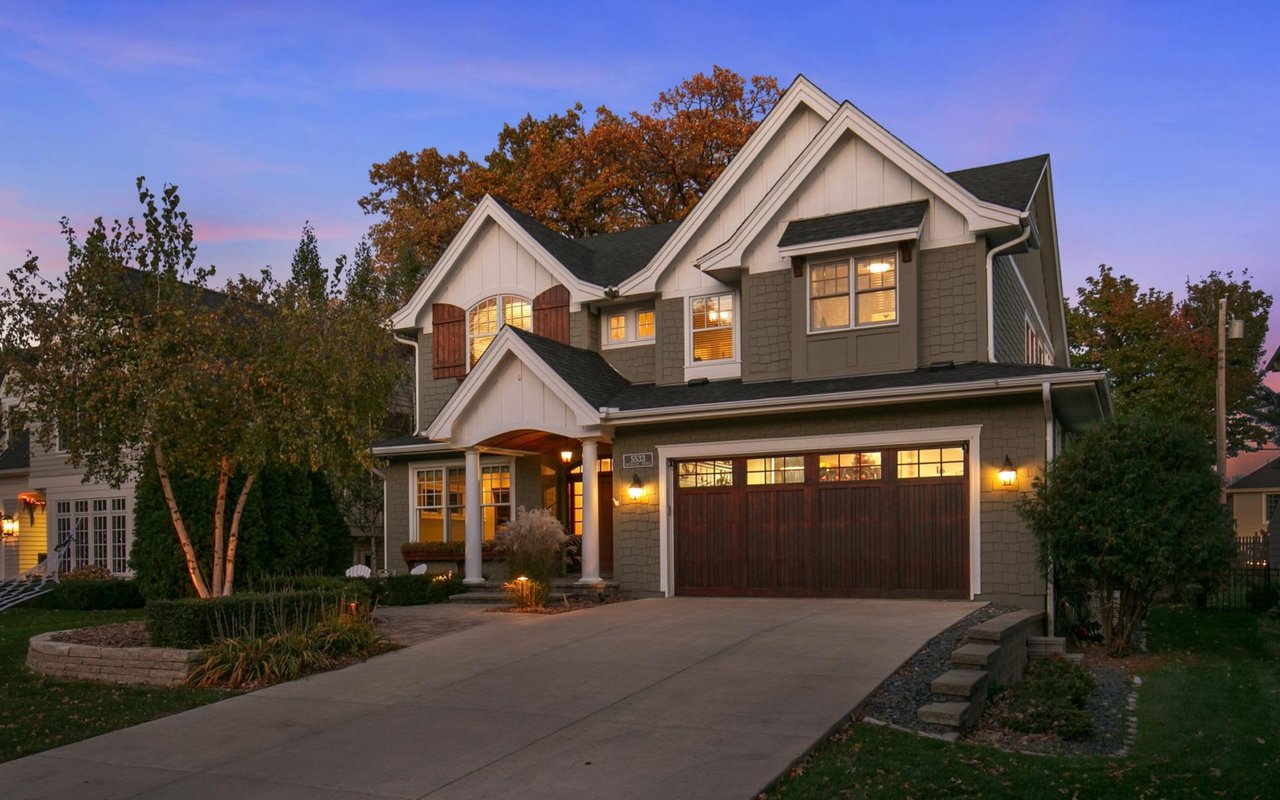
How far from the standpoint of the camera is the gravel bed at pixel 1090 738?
327 inches

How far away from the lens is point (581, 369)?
17906 mm

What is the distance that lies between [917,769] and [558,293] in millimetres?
13680

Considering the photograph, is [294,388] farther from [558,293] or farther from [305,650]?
[558,293]

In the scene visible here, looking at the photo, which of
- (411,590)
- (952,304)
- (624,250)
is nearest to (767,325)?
(952,304)

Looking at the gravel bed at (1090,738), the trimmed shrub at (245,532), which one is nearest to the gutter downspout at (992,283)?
the gravel bed at (1090,738)

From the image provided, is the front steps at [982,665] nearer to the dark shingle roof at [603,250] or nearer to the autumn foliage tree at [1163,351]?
the dark shingle roof at [603,250]

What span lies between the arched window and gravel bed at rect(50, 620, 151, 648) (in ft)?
27.4

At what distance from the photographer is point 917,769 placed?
7.26 meters

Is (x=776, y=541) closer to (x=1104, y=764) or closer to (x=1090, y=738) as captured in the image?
(x=1090, y=738)

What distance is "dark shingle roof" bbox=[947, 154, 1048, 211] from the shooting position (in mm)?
16016

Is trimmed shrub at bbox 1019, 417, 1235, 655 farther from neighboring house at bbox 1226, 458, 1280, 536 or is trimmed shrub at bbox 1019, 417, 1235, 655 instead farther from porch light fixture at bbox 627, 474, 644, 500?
neighboring house at bbox 1226, 458, 1280, 536

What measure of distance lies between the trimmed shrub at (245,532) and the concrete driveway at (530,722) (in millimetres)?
7029

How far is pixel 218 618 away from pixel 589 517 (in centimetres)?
644

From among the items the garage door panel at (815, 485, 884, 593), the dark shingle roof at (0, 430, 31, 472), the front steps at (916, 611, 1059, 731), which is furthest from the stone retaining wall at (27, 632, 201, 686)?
the dark shingle roof at (0, 430, 31, 472)
